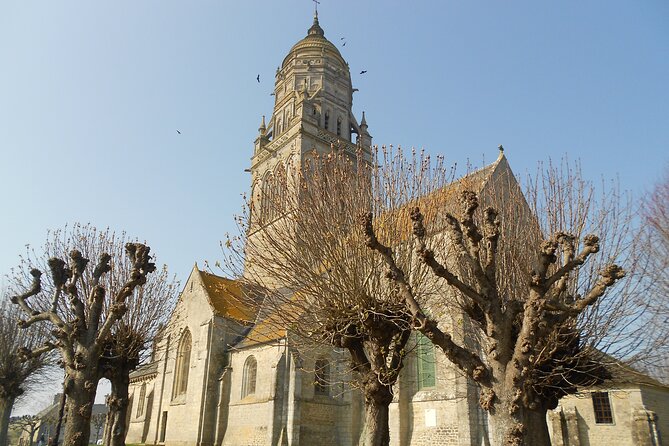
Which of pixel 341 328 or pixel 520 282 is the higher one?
pixel 520 282

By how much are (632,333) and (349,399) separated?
11734mm

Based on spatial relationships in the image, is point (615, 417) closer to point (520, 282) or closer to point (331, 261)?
point (520, 282)

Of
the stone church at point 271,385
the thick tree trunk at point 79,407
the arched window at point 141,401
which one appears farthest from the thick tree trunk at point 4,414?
the thick tree trunk at point 79,407

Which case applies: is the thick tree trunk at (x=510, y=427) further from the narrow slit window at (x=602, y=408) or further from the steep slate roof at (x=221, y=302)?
the steep slate roof at (x=221, y=302)

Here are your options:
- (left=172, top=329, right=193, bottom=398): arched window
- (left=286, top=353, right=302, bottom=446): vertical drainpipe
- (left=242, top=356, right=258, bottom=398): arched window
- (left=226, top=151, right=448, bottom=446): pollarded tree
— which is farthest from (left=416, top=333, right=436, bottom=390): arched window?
(left=172, top=329, right=193, bottom=398): arched window

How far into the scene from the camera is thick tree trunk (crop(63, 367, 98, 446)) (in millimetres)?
12016

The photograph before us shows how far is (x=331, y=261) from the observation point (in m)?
10.3

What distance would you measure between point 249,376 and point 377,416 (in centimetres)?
1253

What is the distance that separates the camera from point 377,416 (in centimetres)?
993

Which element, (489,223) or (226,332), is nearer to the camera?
(489,223)

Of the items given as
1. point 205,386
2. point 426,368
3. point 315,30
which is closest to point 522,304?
point 426,368

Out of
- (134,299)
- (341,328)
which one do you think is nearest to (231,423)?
(134,299)

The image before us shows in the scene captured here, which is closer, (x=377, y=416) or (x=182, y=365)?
(x=377, y=416)

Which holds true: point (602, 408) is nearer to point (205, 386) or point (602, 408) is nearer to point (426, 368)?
point (426, 368)
